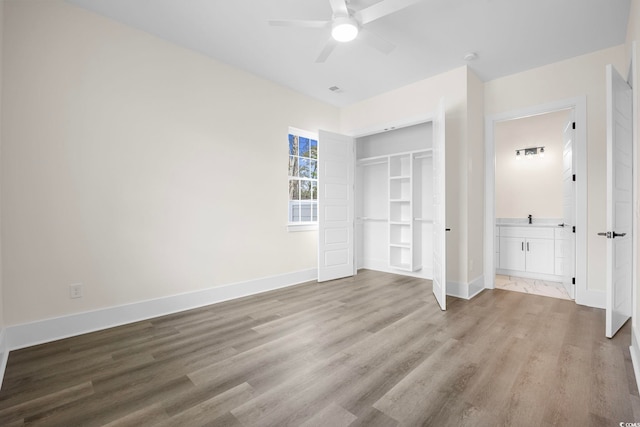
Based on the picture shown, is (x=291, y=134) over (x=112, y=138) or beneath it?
over

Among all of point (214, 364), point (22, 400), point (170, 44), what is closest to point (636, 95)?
point (214, 364)

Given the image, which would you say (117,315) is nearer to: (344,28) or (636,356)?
(344,28)

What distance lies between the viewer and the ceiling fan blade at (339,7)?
2.19 meters

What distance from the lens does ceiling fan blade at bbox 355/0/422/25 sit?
2.12m

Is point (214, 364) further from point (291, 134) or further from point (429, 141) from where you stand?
point (429, 141)

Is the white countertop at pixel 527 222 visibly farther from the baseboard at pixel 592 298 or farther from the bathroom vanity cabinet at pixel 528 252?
the baseboard at pixel 592 298

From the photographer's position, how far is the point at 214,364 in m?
2.09

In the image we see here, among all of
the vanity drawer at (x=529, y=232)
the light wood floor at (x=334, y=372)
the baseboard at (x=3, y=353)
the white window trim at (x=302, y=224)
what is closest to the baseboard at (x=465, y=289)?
the light wood floor at (x=334, y=372)

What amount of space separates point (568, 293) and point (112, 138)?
18.7 feet

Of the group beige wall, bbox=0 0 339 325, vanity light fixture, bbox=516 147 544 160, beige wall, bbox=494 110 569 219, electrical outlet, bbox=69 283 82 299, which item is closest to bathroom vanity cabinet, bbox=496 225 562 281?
beige wall, bbox=494 110 569 219

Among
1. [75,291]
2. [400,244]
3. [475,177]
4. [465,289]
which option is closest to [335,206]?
[400,244]

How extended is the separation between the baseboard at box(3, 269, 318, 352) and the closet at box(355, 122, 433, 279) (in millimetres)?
2289

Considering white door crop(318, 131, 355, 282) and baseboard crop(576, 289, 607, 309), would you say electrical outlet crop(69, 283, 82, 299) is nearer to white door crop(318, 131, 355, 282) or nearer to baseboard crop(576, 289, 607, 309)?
white door crop(318, 131, 355, 282)

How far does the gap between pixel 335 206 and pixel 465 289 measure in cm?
223
